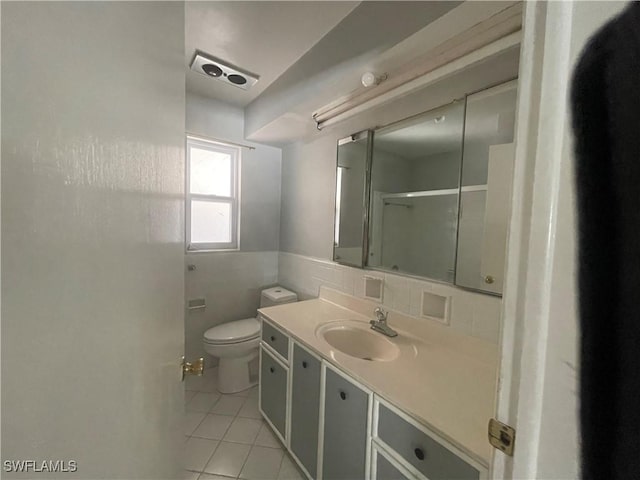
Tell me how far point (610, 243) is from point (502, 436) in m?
0.39

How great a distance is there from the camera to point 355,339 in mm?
1522

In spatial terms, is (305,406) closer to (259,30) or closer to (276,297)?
(276,297)

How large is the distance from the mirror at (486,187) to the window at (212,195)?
2008 mm

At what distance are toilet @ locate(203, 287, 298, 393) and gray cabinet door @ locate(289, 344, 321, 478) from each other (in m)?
0.77

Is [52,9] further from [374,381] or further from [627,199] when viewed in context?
[374,381]

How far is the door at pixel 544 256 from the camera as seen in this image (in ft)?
1.27

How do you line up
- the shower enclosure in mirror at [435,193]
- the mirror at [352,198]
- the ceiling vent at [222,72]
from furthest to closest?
the mirror at [352,198] < the ceiling vent at [222,72] < the shower enclosure in mirror at [435,193]

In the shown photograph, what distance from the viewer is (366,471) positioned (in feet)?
3.18

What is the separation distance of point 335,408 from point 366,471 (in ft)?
0.79

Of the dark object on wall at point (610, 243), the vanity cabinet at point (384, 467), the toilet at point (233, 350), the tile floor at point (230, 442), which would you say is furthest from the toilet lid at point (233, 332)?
the dark object on wall at point (610, 243)

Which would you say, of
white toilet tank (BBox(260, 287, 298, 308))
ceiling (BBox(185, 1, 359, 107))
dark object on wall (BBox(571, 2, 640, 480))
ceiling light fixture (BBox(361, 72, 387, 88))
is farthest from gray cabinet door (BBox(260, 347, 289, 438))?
ceiling (BBox(185, 1, 359, 107))

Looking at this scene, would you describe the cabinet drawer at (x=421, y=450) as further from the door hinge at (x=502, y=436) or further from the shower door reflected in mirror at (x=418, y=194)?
the shower door reflected in mirror at (x=418, y=194)

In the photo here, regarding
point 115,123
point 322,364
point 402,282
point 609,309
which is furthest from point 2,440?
point 402,282

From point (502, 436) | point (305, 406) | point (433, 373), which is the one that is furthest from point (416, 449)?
point (305, 406)
